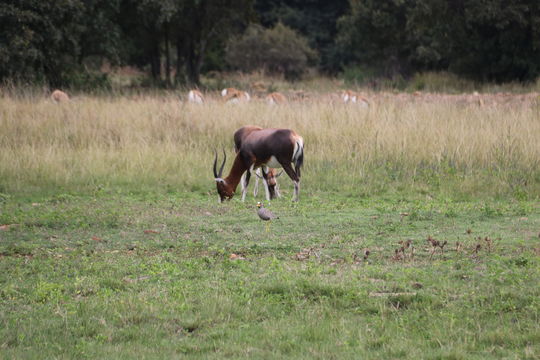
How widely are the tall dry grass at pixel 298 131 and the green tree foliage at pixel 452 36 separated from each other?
1173 centimetres

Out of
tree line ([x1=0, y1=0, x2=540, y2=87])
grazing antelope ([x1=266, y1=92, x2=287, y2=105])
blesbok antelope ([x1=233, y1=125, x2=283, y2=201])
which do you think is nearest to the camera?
blesbok antelope ([x1=233, y1=125, x2=283, y2=201])

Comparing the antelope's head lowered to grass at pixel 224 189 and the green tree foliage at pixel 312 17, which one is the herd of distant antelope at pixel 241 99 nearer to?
the antelope's head lowered to grass at pixel 224 189

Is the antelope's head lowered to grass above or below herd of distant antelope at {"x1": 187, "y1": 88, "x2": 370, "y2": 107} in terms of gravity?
below

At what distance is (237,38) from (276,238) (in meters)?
27.3

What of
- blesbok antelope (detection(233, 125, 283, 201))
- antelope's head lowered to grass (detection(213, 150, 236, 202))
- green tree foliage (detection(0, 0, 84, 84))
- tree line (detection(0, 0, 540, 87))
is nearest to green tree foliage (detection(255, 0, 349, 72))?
tree line (detection(0, 0, 540, 87))

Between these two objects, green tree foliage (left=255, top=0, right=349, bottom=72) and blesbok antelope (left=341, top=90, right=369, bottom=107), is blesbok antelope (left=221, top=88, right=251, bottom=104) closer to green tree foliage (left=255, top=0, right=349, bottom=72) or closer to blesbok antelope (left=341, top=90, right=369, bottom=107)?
blesbok antelope (left=341, top=90, right=369, bottom=107)

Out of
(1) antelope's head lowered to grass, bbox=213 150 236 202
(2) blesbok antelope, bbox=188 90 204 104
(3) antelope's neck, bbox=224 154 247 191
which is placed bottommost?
(1) antelope's head lowered to grass, bbox=213 150 236 202

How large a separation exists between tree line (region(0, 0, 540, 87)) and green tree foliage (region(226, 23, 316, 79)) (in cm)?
6

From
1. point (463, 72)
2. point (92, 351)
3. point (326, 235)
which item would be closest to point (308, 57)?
point (463, 72)

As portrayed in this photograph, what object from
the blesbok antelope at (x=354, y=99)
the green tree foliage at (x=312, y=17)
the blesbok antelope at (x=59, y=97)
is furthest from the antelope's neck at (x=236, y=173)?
the green tree foliage at (x=312, y=17)

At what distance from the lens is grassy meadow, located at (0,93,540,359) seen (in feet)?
15.7

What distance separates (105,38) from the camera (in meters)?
26.4

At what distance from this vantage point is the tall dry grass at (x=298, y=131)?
38.9 ft

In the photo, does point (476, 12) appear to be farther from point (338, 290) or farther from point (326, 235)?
point (338, 290)
